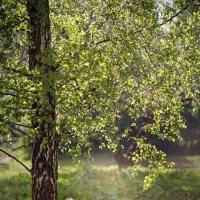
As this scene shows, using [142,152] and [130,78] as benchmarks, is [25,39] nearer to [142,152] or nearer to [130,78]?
[130,78]

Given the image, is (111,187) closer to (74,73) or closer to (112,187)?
(112,187)

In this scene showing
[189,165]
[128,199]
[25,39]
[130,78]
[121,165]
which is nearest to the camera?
[25,39]

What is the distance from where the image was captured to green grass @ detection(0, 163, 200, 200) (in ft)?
60.2

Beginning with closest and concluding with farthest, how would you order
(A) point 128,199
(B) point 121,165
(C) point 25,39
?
(C) point 25,39
(A) point 128,199
(B) point 121,165

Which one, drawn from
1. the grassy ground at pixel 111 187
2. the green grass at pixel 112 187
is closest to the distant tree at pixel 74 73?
the grassy ground at pixel 111 187

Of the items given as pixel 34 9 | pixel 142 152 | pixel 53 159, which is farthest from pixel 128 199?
pixel 34 9

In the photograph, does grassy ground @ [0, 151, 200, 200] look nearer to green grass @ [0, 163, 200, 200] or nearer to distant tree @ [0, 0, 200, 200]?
green grass @ [0, 163, 200, 200]

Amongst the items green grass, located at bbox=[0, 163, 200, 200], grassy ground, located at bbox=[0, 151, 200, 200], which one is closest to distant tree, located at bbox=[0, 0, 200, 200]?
grassy ground, located at bbox=[0, 151, 200, 200]

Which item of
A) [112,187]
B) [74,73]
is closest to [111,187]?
[112,187]

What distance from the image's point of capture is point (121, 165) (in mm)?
27562

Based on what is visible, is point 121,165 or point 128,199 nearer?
point 128,199

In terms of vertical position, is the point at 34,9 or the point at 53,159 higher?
the point at 34,9

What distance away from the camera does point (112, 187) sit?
20.5 metres

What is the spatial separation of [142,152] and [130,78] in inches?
79.1
